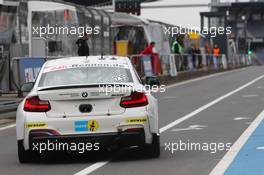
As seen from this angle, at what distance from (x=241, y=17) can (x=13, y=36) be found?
326ft

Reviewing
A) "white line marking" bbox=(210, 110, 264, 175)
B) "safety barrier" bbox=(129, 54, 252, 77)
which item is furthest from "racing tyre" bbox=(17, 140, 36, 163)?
"safety barrier" bbox=(129, 54, 252, 77)

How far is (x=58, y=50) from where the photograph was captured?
29.0 m

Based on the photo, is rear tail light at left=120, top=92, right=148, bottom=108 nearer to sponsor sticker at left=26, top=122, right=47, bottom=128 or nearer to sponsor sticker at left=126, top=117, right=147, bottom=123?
sponsor sticker at left=126, top=117, right=147, bottom=123

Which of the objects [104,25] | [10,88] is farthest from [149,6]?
[10,88]

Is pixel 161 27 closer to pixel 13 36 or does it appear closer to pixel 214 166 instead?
pixel 13 36

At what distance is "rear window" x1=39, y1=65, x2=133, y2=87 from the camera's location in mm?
10844

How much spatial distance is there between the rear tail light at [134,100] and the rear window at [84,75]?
14.7 inches

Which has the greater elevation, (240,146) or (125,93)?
(125,93)

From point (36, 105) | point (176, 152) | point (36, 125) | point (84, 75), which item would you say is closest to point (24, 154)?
point (36, 125)

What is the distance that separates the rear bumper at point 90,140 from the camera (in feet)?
33.8

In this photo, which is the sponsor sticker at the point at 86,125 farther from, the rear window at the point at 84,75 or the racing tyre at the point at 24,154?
the racing tyre at the point at 24,154

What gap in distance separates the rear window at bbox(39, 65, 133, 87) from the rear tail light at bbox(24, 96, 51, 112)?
41 centimetres

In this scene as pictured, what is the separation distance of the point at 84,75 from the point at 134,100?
92 cm

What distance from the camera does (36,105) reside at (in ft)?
34.3
